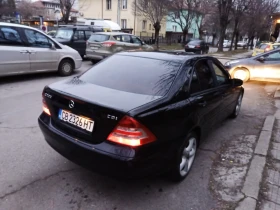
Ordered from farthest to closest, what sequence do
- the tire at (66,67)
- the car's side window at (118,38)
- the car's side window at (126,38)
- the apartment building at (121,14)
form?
the apartment building at (121,14) → the car's side window at (126,38) → the car's side window at (118,38) → the tire at (66,67)

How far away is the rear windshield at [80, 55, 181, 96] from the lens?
9.71ft

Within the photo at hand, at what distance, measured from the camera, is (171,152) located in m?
2.71

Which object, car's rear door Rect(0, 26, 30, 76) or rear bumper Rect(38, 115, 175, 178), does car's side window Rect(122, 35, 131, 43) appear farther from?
rear bumper Rect(38, 115, 175, 178)

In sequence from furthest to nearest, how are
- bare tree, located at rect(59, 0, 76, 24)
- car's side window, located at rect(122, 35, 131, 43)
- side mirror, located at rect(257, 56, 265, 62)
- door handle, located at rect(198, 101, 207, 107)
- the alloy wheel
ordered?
bare tree, located at rect(59, 0, 76, 24), car's side window, located at rect(122, 35, 131, 43), side mirror, located at rect(257, 56, 265, 62), door handle, located at rect(198, 101, 207, 107), the alloy wheel

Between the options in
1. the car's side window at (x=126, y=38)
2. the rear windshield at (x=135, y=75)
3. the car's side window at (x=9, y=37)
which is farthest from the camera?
the car's side window at (x=126, y=38)

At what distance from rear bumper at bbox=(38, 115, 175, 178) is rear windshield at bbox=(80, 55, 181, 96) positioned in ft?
2.35

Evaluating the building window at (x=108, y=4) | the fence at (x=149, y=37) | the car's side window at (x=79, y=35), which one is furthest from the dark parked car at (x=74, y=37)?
the building window at (x=108, y=4)

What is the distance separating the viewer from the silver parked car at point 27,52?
289 inches

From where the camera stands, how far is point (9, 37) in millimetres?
7352

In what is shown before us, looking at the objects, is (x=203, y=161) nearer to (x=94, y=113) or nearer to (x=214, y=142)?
(x=214, y=142)

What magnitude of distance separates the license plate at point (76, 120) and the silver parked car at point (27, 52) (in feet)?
18.2

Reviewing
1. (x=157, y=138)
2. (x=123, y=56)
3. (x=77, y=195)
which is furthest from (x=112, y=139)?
(x=123, y=56)

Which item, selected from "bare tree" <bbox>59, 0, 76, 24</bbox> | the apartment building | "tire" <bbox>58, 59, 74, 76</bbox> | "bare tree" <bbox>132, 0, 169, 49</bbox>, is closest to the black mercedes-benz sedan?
"tire" <bbox>58, 59, 74, 76</bbox>

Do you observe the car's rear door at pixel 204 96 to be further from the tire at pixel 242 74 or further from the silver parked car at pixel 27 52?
the tire at pixel 242 74
